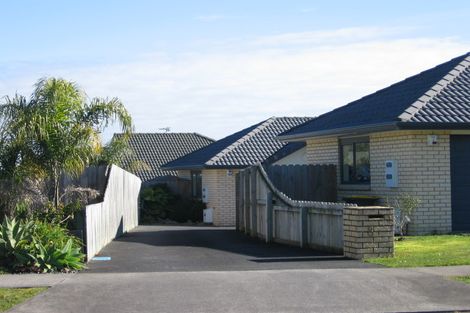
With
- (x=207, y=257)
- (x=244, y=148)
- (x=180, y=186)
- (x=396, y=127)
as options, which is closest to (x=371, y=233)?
(x=207, y=257)

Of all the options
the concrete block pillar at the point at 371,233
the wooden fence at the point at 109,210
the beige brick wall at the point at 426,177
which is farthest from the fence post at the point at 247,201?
the concrete block pillar at the point at 371,233

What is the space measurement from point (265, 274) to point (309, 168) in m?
11.2

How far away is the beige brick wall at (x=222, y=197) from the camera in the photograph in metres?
35.0

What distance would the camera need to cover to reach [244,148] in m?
36.8

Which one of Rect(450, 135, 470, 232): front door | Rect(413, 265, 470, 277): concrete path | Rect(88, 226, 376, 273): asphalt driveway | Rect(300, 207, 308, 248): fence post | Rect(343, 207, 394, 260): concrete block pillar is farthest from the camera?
Rect(450, 135, 470, 232): front door

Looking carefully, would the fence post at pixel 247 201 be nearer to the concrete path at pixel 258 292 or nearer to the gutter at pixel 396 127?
the gutter at pixel 396 127

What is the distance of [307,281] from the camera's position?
12141 mm

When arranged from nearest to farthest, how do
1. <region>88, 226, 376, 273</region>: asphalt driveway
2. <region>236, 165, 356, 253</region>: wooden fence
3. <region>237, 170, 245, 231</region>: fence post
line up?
<region>88, 226, 376, 273</region>: asphalt driveway < <region>236, 165, 356, 253</region>: wooden fence < <region>237, 170, 245, 231</region>: fence post

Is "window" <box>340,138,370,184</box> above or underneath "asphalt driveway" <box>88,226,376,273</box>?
above

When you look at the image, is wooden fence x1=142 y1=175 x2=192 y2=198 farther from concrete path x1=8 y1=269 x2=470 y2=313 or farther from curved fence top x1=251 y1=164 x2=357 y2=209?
concrete path x1=8 y1=269 x2=470 y2=313

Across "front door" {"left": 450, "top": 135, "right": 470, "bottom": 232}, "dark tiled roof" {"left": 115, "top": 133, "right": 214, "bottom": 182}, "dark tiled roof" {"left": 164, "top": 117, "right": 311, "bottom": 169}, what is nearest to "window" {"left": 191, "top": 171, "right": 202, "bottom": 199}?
"dark tiled roof" {"left": 164, "top": 117, "right": 311, "bottom": 169}

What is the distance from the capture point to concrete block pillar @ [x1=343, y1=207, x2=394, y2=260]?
14938 millimetres

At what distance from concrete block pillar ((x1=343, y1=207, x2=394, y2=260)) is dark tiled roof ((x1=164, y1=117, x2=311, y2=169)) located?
65.1 ft

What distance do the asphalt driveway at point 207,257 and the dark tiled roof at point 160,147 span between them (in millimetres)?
26300
